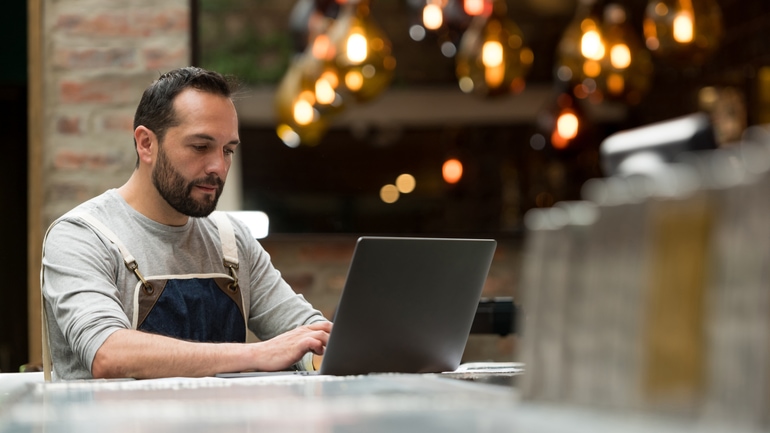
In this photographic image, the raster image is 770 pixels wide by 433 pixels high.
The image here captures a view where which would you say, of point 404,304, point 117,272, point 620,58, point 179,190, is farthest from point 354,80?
point 404,304

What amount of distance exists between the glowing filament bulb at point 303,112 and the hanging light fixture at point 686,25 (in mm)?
1284

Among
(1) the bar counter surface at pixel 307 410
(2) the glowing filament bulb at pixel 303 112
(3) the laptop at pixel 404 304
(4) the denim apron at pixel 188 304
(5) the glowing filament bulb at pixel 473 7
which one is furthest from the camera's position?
(2) the glowing filament bulb at pixel 303 112

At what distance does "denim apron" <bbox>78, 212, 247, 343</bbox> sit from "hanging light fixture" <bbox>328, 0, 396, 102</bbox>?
1.19 metres

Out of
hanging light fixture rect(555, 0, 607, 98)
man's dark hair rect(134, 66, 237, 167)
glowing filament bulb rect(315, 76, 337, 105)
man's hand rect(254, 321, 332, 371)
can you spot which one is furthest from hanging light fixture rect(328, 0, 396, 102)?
man's hand rect(254, 321, 332, 371)

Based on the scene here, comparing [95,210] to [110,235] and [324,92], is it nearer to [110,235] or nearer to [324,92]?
[110,235]

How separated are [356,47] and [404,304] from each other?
71.4 inches

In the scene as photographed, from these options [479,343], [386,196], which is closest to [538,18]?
[386,196]

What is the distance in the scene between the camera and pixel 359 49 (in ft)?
10.7

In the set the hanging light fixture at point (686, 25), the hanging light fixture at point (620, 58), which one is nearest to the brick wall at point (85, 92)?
the hanging light fixture at point (620, 58)

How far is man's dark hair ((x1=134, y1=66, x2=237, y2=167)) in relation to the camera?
2268mm

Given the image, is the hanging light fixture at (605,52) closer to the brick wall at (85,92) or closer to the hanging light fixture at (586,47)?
the hanging light fixture at (586,47)

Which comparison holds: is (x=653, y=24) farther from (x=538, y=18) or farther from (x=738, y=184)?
(x=738, y=184)

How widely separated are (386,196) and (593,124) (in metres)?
0.95

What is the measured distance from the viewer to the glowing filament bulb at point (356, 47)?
326 centimetres
